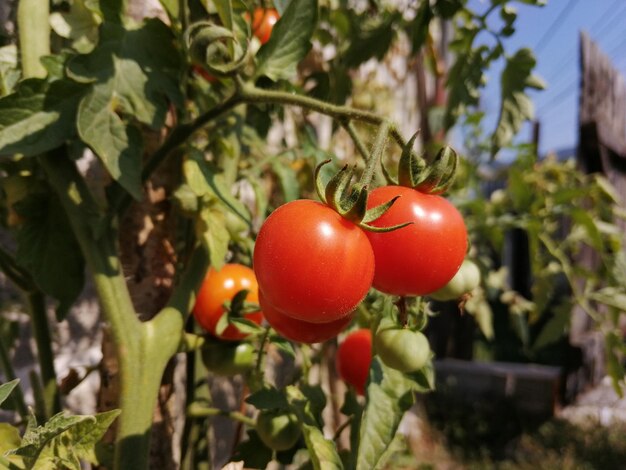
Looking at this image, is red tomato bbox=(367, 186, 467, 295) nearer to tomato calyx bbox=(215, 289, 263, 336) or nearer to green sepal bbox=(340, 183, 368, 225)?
green sepal bbox=(340, 183, 368, 225)

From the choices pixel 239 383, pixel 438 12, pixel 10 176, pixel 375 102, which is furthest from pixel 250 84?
pixel 375 102

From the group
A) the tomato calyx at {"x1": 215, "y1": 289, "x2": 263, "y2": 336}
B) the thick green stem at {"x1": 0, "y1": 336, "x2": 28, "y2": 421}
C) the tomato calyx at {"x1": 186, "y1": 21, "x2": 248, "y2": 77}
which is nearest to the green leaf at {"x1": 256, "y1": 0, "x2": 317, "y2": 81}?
the tomato calyx at {"x1": 186, "y1": 21, "x2": 248, "y2": 77}

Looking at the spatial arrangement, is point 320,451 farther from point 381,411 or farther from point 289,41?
point 289,41

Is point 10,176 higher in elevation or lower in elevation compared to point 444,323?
higher

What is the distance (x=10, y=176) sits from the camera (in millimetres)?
630

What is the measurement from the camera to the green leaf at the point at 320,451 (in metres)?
0.55

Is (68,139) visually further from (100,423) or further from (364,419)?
(364,419)

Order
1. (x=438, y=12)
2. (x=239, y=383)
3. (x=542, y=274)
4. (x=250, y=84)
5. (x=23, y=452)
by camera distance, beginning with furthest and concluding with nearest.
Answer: (x=542, y=274), (x=239, y=383), (x=438, y=12), (x=250, y=84), (x=23, y=452)

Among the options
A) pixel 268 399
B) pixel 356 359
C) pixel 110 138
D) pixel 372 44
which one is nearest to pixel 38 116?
pixel 110 138

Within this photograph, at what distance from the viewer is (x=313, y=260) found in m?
0.42

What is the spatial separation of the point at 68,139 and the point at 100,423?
0.96 feet

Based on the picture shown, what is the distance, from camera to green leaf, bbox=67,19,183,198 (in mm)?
549

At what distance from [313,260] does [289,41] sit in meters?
0.28

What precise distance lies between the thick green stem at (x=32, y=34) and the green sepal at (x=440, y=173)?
16.1 inches
